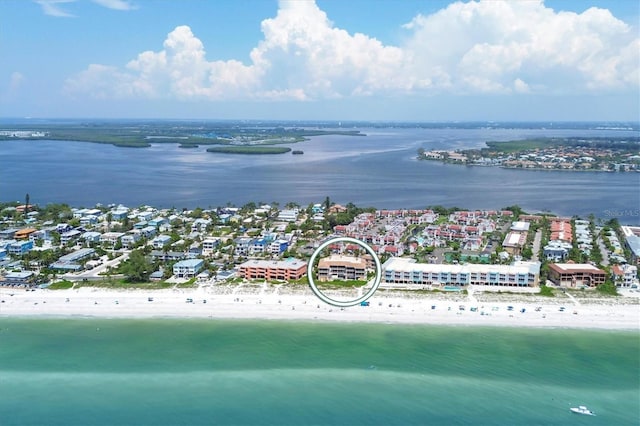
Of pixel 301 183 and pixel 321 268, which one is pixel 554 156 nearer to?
pixel 301 183

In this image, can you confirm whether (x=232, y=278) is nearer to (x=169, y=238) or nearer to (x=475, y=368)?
(x=169, y=238)

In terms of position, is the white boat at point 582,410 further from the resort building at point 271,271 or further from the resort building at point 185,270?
the resort building at point 185,270

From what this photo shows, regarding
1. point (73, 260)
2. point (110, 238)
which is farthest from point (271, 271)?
point (110, 238)

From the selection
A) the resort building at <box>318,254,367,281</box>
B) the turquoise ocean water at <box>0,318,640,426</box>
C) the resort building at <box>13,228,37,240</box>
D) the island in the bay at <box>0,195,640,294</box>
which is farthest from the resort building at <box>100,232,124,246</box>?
the resort building at <box>318,254,367,281</box>

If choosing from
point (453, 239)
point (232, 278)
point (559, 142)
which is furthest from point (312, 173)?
point (559, 142)

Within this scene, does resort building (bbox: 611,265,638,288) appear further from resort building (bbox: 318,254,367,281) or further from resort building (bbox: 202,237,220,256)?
resort building (bbox: 202,237,220,256)

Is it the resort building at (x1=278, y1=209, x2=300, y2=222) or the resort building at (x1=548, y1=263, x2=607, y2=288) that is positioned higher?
the resort building at (x1=278, y1=209, x2=300, y2=222)

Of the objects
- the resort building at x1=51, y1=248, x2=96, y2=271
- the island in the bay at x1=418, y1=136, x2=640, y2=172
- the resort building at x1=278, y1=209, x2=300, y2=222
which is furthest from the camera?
the island in the bay at x1=418, y1=136, x2=640, y2=172
